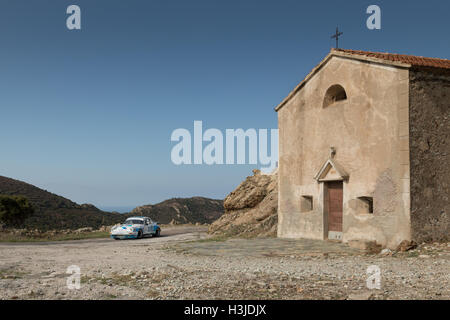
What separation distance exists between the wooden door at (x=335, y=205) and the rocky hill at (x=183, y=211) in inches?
1626

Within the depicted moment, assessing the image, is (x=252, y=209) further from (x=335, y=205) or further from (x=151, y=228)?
(x=335, y=205)

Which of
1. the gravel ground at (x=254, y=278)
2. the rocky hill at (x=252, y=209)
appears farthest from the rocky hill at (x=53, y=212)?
the gravel ground at (x=254, y=278)

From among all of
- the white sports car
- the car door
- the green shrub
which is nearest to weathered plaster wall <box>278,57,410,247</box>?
the white sports car

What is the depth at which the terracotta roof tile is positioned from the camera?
1327 centimetres

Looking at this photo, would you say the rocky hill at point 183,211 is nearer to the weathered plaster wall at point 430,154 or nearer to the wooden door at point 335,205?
the wooden door at point 335,205

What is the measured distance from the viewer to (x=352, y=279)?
25.1 ft

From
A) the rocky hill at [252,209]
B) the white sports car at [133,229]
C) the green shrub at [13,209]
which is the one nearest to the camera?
the rocky hill at [252,209]

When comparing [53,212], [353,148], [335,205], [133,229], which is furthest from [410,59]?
[53,212]

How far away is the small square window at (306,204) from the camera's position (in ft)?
56.5

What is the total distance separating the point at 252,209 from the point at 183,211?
41.0 metres

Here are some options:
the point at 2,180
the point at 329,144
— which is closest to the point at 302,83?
the point at 329,144

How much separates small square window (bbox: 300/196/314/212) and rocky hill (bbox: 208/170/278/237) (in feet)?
9.52

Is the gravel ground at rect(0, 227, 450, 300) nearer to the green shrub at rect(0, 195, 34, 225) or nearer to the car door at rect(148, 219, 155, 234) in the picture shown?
the car door at rect(148, 219, 155, 234)

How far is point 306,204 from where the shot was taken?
17.3 metres
